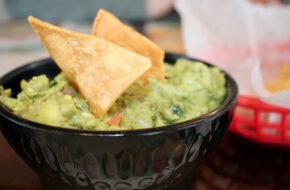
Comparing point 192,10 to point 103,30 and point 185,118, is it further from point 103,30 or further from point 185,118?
point 185,118

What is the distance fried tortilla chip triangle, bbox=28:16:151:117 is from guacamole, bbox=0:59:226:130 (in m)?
0.03

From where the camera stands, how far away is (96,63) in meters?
0.75

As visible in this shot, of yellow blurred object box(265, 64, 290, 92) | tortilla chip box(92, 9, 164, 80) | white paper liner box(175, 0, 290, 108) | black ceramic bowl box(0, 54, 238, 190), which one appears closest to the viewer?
black ceramic bowl box(0, 54, 238, 190)

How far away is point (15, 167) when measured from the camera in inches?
35.6

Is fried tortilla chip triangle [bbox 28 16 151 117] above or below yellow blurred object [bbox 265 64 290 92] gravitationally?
above

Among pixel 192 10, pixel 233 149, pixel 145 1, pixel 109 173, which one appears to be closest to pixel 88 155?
pixel 109 173

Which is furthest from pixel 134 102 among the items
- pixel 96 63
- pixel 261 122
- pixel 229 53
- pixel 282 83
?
pixel 229 53

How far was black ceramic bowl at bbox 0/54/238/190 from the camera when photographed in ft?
2.10

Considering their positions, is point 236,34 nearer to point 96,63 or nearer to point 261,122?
point 261,122

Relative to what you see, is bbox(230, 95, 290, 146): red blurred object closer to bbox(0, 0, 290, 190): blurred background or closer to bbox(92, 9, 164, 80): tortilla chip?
bbox(0, 0, 290, 190): blurred background

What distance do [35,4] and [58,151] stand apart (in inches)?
71.1

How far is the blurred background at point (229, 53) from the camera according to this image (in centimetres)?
89

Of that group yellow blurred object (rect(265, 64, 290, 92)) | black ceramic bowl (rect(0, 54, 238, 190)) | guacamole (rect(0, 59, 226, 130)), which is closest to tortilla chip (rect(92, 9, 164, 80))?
guacamole (rect(0, 59, 226, 130))

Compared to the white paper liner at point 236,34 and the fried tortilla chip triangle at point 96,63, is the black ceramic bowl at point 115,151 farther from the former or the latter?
the white paper liner at point 236,34
